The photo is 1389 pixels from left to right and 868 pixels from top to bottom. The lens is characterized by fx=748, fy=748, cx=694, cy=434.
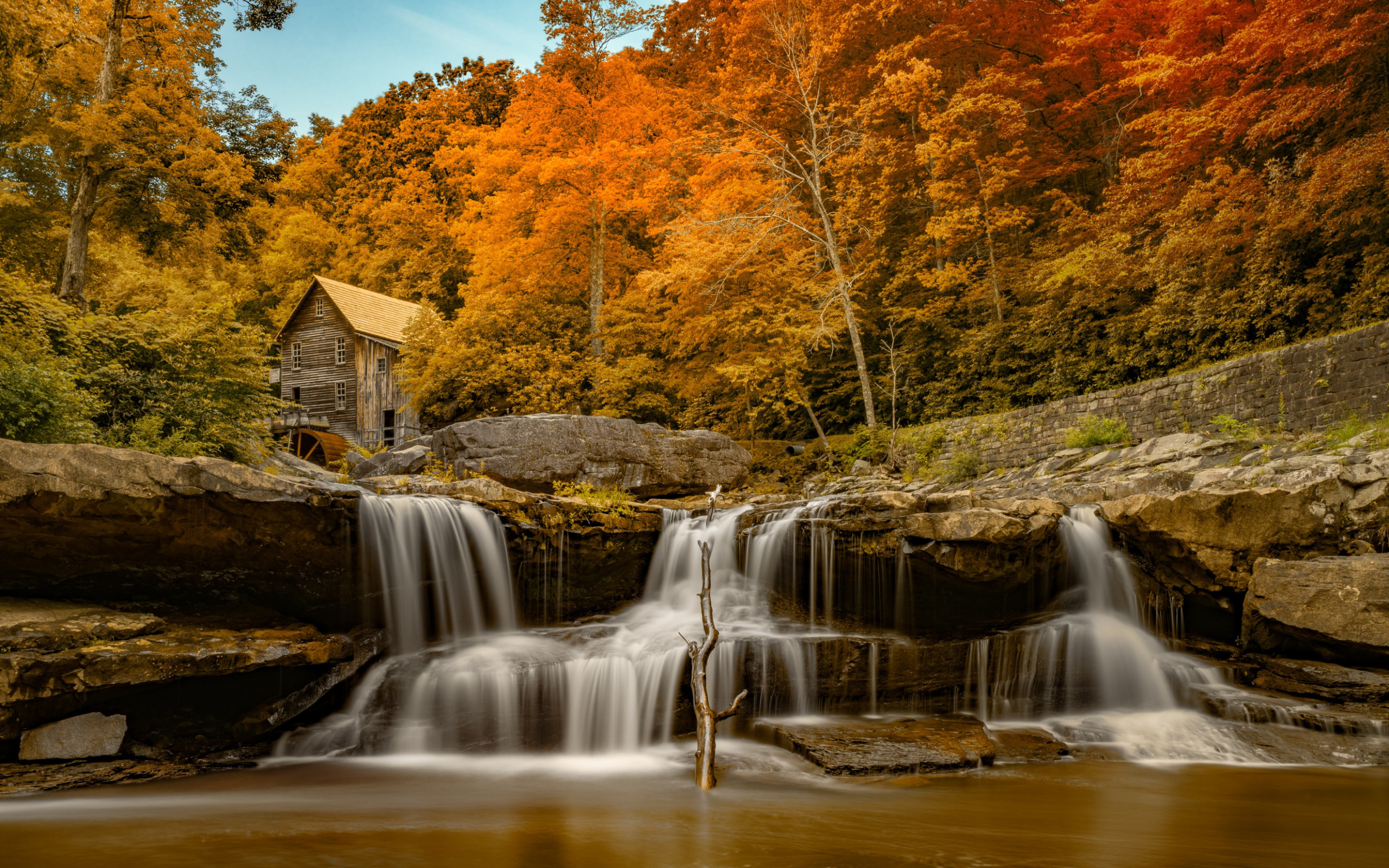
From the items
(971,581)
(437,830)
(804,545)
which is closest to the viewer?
(437,830)

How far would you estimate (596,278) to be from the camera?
20.8m

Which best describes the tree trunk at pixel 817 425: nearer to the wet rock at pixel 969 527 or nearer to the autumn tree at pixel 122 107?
the wet rock at pixel 969 527

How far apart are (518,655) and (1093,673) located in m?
6.40

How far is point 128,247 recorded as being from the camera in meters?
27.2

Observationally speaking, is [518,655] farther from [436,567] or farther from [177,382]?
[177,382]

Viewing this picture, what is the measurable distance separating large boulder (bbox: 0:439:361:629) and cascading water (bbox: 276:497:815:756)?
58 centimetres

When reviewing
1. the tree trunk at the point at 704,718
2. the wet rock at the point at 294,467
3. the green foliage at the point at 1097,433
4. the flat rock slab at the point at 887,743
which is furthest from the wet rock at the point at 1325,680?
the wet rock at the point at 294,467

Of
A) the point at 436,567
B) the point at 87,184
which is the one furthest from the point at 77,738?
the point at 87,184

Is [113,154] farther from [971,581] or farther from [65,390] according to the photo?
[971,581]

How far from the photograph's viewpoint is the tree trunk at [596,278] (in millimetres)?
20188

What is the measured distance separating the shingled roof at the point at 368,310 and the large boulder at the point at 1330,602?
2693 centimetres

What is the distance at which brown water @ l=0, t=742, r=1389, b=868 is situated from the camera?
13.8ft

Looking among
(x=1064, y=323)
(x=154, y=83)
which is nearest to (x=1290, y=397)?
(x=1064, y=323)

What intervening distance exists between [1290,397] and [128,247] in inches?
1341
